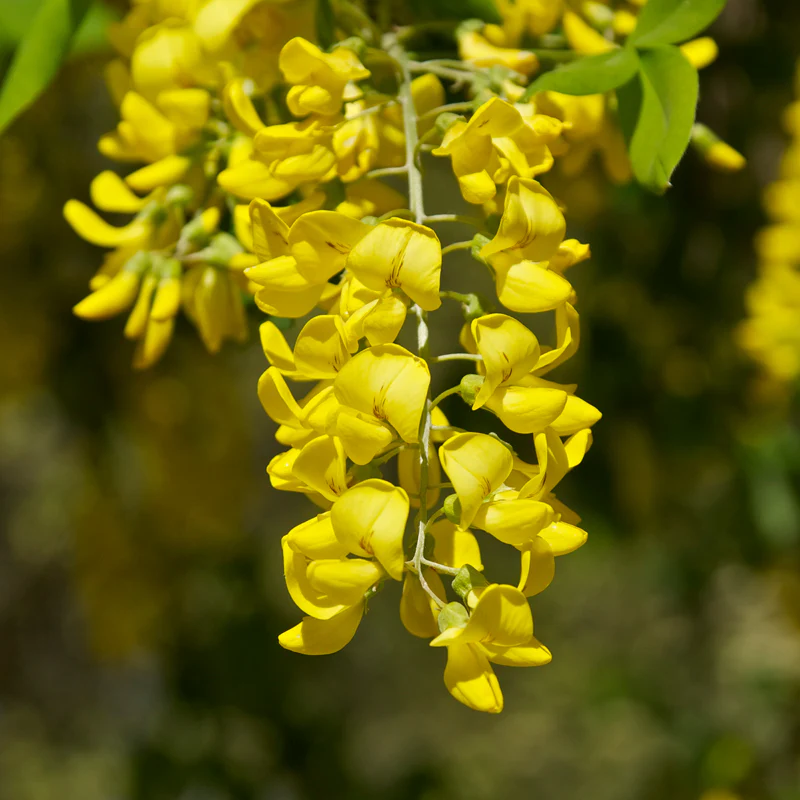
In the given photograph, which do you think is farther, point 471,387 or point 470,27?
point 470,27

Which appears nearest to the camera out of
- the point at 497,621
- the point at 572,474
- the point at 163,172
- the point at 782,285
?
the point at 497,621

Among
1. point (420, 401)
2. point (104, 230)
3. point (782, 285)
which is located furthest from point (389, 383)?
point (782, 285)

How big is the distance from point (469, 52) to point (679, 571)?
178 centimetres

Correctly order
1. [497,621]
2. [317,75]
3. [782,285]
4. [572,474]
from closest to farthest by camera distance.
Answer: [497,621]
[317,75]
[782,285]
[572,474]

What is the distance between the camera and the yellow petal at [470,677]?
1.32 feet

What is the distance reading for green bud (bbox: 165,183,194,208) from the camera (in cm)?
59

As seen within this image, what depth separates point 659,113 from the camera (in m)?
0.49

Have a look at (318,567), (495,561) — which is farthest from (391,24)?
(495,561)

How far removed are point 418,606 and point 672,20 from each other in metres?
0.34

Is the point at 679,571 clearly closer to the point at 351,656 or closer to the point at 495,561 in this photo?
the point at 495,561

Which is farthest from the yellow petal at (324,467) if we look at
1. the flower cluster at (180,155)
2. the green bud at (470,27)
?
the green bud at (470,27)

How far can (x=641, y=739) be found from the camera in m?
3.61

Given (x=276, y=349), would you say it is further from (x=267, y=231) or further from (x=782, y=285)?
(x=782, y=285)

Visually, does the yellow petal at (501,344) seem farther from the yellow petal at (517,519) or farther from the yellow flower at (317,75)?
the yellow flower at (317,75)
